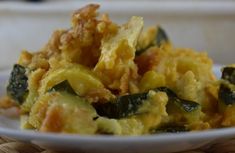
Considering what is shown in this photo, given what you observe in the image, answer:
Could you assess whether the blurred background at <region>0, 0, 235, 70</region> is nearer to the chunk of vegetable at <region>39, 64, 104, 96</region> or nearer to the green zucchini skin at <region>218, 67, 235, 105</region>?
the green zucchini skin at <region>218, 67, 235, 105</region>

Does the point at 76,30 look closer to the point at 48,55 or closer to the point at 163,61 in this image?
the point at 48,55

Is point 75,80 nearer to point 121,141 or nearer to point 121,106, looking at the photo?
point 121,106

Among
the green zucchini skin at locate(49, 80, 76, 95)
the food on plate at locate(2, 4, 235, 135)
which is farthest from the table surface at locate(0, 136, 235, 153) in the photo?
the green zucchini skin at locate(49, 80, 76, 95)

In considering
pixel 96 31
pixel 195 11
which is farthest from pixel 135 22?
pixel 195 11

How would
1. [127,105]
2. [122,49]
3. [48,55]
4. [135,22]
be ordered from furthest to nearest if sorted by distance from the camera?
[48,55] < [135,22] < [122,49] < [127,105]

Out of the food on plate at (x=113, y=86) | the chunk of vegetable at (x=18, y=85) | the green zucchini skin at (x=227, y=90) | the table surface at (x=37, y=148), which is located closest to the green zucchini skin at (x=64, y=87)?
the food on plate at (x=113, y=86)

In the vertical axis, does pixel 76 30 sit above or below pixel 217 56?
above
